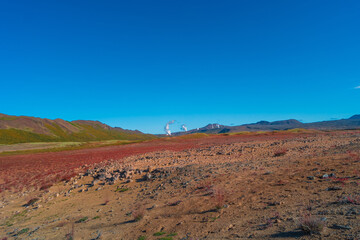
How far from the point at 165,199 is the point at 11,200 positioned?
13.2 metres

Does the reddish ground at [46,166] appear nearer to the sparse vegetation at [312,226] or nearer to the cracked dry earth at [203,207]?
the cracked dry earth at [203,207]

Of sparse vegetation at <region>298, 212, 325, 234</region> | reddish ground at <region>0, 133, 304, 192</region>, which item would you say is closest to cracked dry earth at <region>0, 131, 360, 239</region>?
sparse vegetation at <region>298, 212, 325, 234</region>

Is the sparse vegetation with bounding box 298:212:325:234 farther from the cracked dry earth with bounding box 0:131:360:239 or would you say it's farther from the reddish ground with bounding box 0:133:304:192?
the reddish ground with bounding box 0:133:304:192

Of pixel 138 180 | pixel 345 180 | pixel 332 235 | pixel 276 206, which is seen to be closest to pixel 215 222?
pixel 276 206

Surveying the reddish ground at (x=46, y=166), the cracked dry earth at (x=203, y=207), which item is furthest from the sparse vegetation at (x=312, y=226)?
the reddish ground at (x=46, y=166)

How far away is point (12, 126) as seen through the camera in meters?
168

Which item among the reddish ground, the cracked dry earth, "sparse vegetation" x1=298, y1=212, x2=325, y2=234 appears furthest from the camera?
the reddish ground

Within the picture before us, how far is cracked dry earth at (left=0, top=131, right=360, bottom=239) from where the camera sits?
241 inches

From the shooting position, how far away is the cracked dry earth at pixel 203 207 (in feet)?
20.1

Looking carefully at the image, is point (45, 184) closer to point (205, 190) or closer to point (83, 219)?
point (83, 219)

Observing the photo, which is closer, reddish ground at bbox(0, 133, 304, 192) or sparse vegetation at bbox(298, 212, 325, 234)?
sparse vegetation at bbox(298, 212, 325, 234)

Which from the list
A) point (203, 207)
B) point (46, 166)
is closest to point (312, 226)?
point (203, 207)

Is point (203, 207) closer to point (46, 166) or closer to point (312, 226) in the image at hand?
point (312, 226)

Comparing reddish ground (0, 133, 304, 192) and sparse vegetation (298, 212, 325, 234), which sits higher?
sparse vegetation (298, 212, 325, 234)
